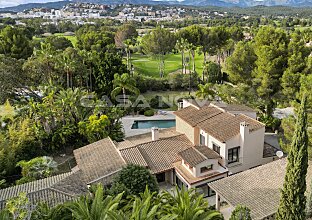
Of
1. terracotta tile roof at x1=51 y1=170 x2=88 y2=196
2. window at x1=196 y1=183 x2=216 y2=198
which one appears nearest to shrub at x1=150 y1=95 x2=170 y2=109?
window at x1=196 y1=183 x2=216 y2=198

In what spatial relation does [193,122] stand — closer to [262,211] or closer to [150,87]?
[262,211]

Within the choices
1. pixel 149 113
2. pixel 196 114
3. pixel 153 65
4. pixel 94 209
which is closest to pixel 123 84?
pixel 149 113

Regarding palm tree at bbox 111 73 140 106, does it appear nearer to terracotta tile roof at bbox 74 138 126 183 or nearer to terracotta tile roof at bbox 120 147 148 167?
terracotta tile roof at bbox 74 138 126 183

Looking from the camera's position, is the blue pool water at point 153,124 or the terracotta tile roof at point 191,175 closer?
the terracotta tile roof at point 191,175

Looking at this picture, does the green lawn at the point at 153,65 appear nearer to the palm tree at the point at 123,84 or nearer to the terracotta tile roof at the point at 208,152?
the palm tree at the point at 123,84

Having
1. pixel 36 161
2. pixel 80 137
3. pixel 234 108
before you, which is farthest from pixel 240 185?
pixel 80 137

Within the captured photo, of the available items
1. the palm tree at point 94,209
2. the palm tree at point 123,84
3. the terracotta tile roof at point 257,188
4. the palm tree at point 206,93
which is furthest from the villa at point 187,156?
the palm tree at point 123,84

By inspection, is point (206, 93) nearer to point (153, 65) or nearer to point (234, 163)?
point (234, 163)
